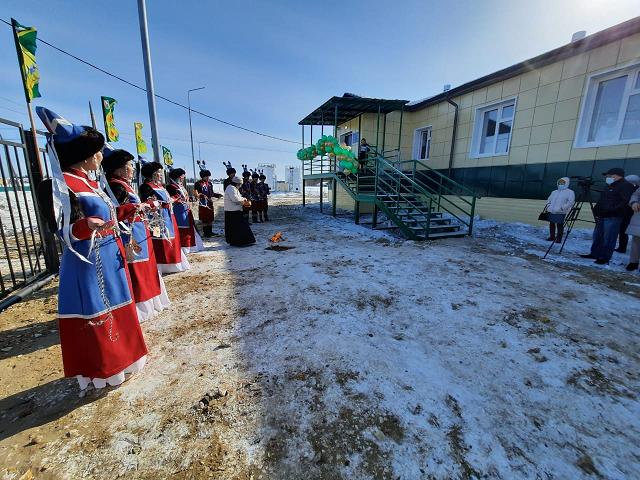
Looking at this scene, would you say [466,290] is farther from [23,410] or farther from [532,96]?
[532,96]

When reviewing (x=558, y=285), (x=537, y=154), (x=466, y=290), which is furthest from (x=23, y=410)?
(x=537, y=154)

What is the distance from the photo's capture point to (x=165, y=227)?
422 centimetres

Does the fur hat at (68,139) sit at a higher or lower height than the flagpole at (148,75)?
lower

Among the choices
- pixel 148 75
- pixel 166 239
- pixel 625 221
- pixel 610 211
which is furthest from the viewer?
pixel 148 75

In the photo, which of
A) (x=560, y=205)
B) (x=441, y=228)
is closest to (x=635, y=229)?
(x=560, y=205)

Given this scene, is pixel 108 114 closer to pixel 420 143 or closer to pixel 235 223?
A: pixel 235 223

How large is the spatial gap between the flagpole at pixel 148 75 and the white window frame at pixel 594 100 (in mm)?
10249

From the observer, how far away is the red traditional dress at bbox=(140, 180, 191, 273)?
4273 millimetres

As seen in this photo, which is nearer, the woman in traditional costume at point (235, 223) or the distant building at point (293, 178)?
the woman in traditional costume at point (235, 223)

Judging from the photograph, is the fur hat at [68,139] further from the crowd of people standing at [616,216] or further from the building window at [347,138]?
the building window at [347,138]

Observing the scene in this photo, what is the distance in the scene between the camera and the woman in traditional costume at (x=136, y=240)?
291cm

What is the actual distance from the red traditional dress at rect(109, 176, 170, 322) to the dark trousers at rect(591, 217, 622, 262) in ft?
24.3

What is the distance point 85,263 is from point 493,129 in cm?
1101

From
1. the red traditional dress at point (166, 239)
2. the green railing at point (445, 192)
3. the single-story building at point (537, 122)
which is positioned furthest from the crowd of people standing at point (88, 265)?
the single-story building at point (537, 122)
